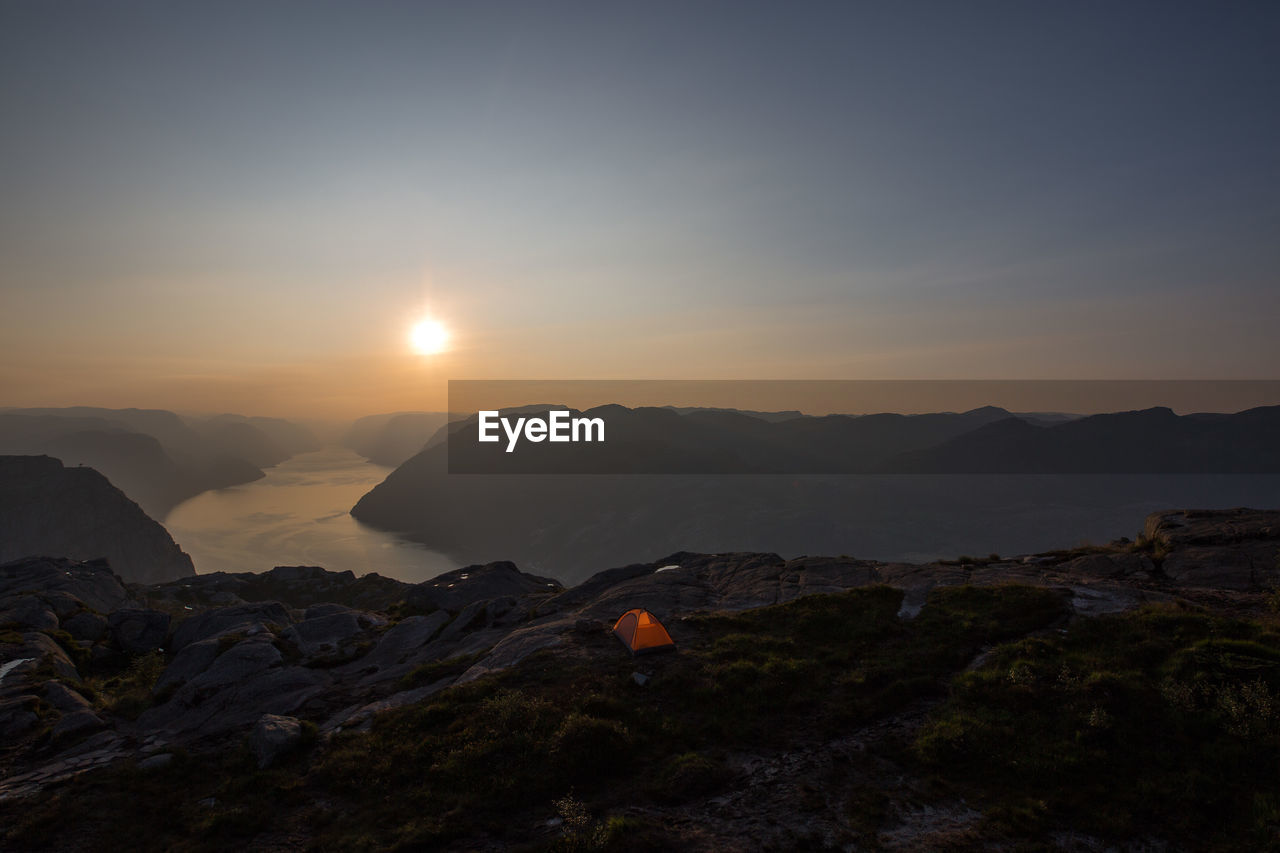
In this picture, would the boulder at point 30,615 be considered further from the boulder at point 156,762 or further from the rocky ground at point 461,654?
the boulder at point 156,762

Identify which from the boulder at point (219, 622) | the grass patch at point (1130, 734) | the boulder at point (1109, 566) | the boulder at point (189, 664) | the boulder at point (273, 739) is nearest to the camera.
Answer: the grass patch at point (1130, 734)

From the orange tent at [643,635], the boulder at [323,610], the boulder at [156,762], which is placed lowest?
the boulder at [323,610]

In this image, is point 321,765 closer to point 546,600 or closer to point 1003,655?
point 546,600

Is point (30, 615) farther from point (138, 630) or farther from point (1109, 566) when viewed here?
point (1109, 566)

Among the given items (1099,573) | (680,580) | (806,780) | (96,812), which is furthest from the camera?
(680,580)

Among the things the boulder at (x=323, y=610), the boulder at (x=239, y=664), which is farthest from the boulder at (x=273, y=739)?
the boulder at (x=323, y=610)

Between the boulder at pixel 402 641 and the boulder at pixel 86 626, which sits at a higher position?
the boulder at pixel 402 641

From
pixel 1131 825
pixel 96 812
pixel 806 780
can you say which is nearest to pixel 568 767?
pixel 806 780
